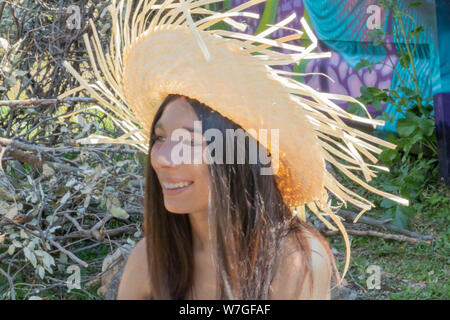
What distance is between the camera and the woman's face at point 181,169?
1795 mm

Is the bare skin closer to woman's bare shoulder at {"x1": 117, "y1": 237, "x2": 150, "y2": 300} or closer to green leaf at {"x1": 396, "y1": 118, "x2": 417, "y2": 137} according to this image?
woman's bare shoulder at {"x1": 117, "y1": 237, "x2": 150, "y2": 300}

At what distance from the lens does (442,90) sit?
444 centimetres

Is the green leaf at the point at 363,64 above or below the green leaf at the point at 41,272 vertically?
above

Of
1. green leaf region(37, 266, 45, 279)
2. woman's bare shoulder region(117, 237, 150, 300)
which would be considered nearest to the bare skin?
woman's bare shoulder region(117, 237, 150, 300)

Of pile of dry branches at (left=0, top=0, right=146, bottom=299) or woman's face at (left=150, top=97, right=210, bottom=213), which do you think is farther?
pile of dry branches at (left=0, top=0, right=146, bottom=299)

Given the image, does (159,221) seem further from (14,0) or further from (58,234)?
(14,0)

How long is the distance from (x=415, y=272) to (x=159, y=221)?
221 centimetres

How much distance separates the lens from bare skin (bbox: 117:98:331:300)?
5.94 feet

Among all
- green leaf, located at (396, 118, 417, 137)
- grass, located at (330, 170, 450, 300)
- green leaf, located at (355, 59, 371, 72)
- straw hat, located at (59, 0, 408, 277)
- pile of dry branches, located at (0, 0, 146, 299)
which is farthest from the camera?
green leaf, located at (355, 59, 371, 72)

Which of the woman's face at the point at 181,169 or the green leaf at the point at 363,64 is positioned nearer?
the woman's face at the point at 181,169

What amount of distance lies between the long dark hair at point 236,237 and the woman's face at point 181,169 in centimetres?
3

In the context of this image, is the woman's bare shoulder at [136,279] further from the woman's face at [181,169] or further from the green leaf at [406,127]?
the green leaf at [406,127]

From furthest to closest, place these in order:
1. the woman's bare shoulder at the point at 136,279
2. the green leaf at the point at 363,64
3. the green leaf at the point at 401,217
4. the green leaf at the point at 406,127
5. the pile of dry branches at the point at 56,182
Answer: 1. the green leaf at the point at 363,64
2. the green leaf at the point at 406,127
3. the green leaf at the point at 401,217
4. the pile of dry branches at the point at 56,182
5. the woman's bare shoulder at the point at 136,279

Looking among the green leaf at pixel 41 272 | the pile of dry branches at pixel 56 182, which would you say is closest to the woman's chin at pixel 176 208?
the pile of dry branches at pixel 56 182
